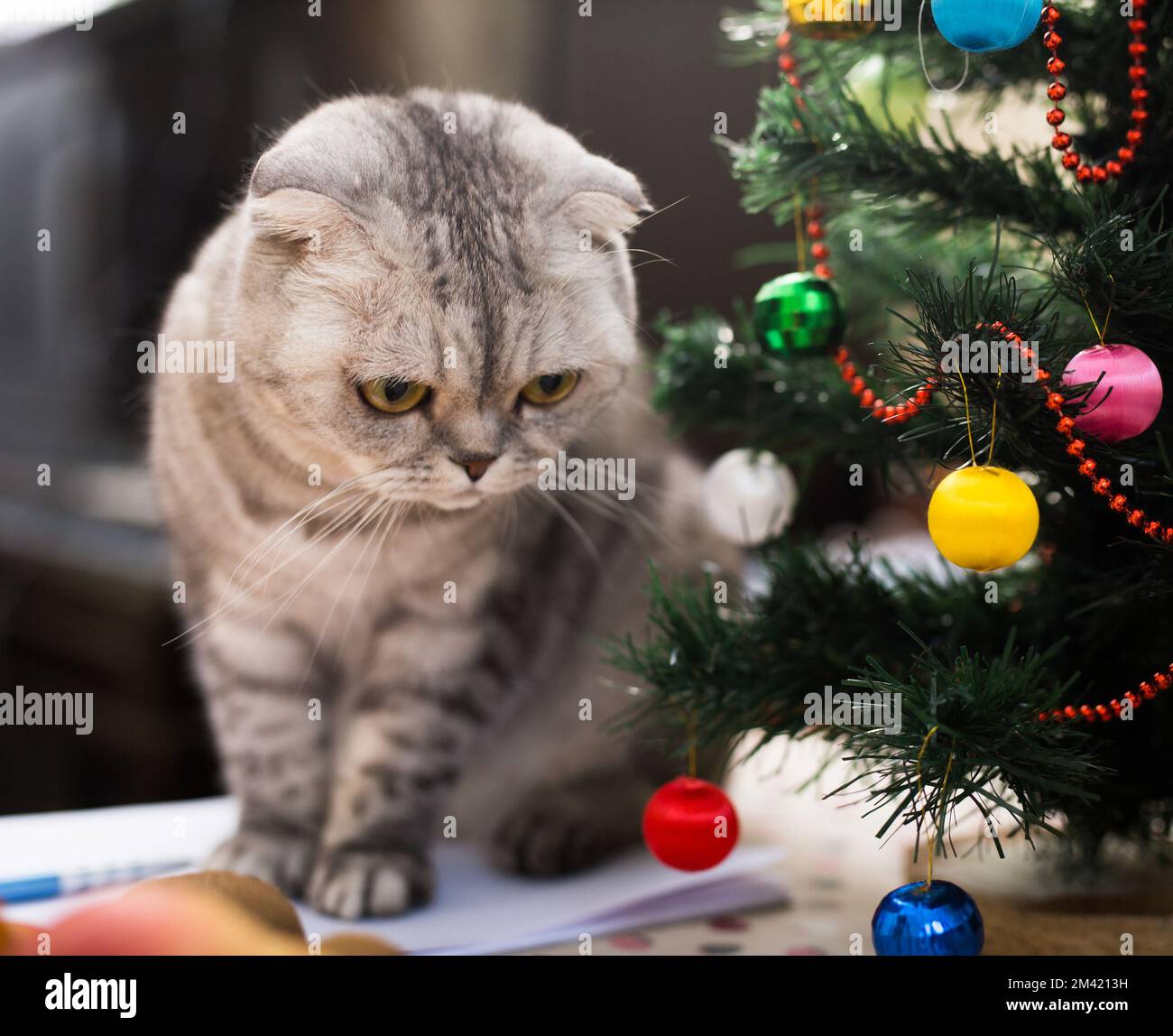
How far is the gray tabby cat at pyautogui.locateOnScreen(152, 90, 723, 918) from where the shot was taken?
639 millimetres

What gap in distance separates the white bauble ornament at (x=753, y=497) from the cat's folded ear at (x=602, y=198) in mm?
226

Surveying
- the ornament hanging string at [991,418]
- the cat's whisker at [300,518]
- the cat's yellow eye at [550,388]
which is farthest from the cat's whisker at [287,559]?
the ornament hanging string at [991,418]

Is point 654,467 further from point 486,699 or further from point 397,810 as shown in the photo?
point 397,810

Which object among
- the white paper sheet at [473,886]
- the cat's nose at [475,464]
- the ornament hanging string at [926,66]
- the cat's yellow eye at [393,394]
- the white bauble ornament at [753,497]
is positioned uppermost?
the ornament hanging string at [926,66]

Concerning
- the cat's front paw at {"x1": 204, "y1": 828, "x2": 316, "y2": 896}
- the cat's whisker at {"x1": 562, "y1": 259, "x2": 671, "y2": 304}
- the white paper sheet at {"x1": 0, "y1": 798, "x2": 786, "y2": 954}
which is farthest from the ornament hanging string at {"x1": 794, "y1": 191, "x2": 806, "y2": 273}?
the cat's front paw at {"x1": 204, "y1": 828, "x2": 316, "y2": 896}

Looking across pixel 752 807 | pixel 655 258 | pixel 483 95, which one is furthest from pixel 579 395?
pixel 752 807

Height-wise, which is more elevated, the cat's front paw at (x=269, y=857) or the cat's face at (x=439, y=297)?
the cat's face at (x=439, y=297)

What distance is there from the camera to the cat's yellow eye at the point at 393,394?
633mm

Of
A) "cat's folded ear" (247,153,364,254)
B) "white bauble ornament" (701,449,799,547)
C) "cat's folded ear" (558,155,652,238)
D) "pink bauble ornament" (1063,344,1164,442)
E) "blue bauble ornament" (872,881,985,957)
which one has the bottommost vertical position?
"blue bauble ornament" (872,881,985,957)

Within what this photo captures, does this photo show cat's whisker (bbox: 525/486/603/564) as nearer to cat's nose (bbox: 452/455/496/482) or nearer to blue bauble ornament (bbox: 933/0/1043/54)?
cat's nose (bbox: 452/455/496/482)

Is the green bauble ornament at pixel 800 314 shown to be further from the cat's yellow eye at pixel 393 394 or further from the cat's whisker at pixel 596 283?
the cat's yellow eye at pixel 393 394

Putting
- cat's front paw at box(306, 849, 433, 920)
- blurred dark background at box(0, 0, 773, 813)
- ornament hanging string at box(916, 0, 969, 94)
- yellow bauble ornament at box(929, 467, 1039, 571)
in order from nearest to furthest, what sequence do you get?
yellow bauble ornament at box(929, 467, 1039, 571), ornament hanging string at box(916, 0, 969, 94), cat's front paw at box(306, 849, 433, 920), blurred dark background at box(0, 0, 773, 813)

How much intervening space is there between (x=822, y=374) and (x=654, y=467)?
0.20m

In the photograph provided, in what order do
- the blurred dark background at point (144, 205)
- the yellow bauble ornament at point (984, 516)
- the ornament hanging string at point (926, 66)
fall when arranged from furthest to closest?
the blurred dark background at point (144, 205), the ornament hanging string at point (926, 66), the yellow bauble ornament at point (984, 516)
